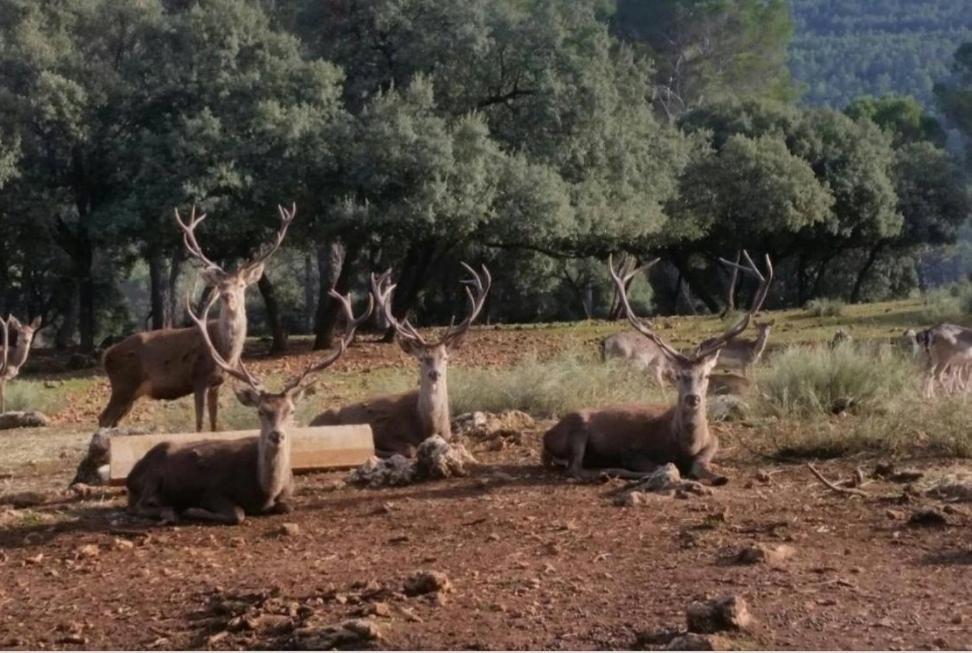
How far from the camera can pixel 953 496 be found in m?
9.02

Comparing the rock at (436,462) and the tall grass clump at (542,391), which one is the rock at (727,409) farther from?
the rock at (436,462)

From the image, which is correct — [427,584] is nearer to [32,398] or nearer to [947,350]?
[947,350]

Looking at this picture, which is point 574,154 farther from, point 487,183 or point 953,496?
point 953,496

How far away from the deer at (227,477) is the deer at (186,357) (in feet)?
14.4

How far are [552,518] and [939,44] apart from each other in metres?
102

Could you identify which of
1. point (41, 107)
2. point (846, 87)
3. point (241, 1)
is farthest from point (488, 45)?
point (846, 87)

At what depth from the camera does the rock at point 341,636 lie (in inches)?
257

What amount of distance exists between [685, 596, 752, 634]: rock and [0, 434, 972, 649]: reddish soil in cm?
6

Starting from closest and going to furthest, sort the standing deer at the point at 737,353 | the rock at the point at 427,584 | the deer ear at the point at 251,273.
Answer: the rock at the point at 427,584 < the deer ear at the point at 251,273 < the standing deer at the point at 737,353

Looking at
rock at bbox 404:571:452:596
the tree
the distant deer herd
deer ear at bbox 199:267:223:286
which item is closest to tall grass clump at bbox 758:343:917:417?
the distant deer herd

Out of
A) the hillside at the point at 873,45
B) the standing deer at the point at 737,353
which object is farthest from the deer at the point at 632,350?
the hillside at the point at 873,45

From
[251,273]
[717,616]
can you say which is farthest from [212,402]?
→ [717,616]

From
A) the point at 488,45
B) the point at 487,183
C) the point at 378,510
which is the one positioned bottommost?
the point at 378,510

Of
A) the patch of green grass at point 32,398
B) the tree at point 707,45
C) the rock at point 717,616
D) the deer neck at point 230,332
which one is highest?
the tree at point 707,45
